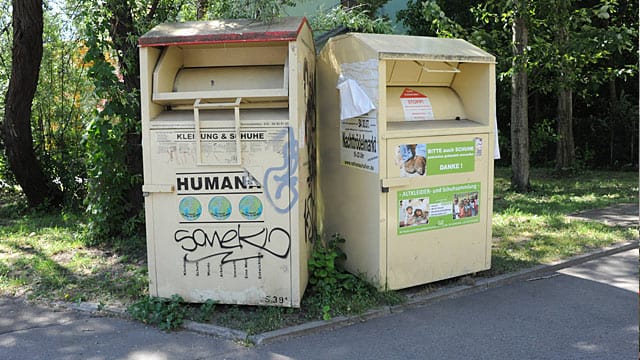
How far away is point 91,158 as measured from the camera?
20.6 feet

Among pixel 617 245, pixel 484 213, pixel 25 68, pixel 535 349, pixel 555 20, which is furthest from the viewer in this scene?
pixel 555 20

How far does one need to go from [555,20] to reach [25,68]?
821cm

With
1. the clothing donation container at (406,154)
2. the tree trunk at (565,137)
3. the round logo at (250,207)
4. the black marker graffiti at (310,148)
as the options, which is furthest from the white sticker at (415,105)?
the tree trunk at (565,137)

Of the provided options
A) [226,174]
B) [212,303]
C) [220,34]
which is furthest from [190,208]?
[220,34]

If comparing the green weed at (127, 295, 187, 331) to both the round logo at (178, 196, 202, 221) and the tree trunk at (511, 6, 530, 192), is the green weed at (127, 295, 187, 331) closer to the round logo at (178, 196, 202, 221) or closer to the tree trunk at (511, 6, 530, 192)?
the round logo at (178, 196, 202, 221)

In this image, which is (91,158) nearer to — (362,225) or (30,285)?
(30,285)

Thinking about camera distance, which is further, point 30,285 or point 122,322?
point 30,285

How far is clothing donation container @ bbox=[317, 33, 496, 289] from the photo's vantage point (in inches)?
179

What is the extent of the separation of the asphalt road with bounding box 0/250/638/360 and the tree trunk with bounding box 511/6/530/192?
5.47 m

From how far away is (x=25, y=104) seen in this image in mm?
8594

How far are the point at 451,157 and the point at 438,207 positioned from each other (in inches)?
17.1

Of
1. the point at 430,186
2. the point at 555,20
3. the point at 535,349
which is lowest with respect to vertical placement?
the point at 535,349

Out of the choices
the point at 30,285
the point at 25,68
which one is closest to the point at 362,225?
the point at 30,285

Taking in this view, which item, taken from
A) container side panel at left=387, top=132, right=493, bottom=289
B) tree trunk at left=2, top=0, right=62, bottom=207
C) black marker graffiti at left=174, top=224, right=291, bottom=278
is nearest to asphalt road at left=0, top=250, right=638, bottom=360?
container side panel at left=387, top=132, right=493, bottom=289
